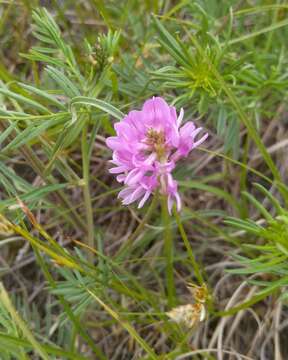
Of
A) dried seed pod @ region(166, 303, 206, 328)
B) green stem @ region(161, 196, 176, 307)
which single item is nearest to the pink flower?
green stem @ region(161, 196, 176, 307)

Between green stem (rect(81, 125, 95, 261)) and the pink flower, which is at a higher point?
the pink flower

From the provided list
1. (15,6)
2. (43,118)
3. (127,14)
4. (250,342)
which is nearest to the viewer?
(43,118)

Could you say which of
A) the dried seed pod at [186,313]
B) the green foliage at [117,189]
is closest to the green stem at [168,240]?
the green foliage at [117,189]

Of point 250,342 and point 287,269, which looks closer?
point 287,269

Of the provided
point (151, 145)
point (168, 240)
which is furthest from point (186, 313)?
point (151, 145)

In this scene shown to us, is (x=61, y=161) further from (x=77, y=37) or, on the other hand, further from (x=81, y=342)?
(x=77, y=37)

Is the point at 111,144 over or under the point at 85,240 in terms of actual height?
over

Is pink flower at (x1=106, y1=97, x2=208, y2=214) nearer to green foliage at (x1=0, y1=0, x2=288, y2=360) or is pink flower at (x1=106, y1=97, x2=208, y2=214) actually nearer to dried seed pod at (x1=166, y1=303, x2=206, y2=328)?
green foliage at (x1=0, y1=0, x2=288, y2=360)

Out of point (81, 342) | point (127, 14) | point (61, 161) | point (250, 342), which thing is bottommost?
point (250, 342)

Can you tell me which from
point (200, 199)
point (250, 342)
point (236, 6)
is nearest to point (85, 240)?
point (200, 199)
